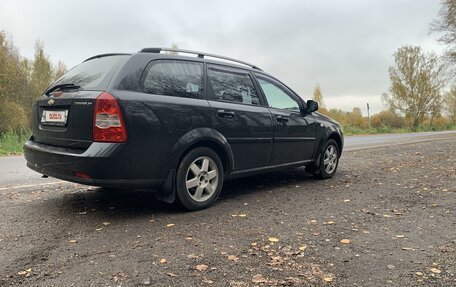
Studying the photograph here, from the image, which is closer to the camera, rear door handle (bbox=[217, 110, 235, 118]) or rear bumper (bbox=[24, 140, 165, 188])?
rear bumper (bbox=[24, 140, 165, 188])

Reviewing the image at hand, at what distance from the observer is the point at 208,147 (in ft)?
14.8

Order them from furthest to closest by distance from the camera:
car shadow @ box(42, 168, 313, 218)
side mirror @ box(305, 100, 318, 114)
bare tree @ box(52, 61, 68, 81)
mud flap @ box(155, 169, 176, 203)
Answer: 1. bare tree @ box(52, 61, 68, 81)
2. side mirror @ box(305, 100, 318, 114)
3. car shadow @ box(42, 168, 313, 218)
4. mud flap @ box(155, 169, 176, 203)

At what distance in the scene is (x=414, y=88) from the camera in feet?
159

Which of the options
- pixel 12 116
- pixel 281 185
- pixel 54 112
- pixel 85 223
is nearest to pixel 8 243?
pixel 85 223

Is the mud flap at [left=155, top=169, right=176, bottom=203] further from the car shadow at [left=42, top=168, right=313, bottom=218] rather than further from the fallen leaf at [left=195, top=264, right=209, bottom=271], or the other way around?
the fallen leaf at [left=195, top=264, right=209, bottom=271]

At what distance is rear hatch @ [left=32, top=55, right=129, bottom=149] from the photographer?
3.82 m

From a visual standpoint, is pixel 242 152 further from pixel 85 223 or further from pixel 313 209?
pixel 85 223

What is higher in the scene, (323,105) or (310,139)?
(323,105)

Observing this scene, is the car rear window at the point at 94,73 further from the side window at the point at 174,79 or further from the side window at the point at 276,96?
the side window at the point at 276,96

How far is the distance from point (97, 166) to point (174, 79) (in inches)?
51.0

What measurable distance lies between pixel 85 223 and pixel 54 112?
1236mm

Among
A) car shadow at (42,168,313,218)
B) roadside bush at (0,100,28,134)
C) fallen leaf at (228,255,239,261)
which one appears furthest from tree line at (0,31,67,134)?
fallen leaf at (228,255,239,261)

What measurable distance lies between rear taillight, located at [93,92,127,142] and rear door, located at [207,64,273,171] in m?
1.17

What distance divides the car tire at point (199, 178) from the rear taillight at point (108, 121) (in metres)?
0.79
